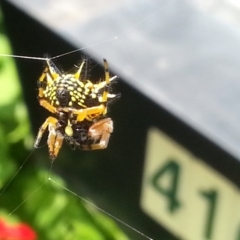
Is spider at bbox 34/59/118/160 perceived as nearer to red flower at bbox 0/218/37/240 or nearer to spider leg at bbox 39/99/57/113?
spider leg at bbox 39/99/57/113

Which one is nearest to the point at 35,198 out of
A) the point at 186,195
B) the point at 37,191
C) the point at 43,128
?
the point at 37,191

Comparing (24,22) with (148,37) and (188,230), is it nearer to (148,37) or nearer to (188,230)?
Result: (148,37)

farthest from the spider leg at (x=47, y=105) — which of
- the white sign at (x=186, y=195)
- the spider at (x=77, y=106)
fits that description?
the white sign at (x=186, y=195)

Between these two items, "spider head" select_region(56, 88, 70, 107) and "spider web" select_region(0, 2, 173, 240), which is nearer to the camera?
"spider head" select_region(56, 88, 70, 107)

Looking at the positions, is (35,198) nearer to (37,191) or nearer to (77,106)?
(37,191)

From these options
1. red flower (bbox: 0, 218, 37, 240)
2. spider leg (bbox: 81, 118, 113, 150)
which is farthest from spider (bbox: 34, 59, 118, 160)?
red flower (bbox: 0, 218, 37, 240)

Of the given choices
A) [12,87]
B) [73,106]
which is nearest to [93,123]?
[73,106]

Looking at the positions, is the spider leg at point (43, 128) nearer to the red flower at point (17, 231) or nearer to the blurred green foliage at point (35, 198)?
the blurred green foliage at point (35, 198)
